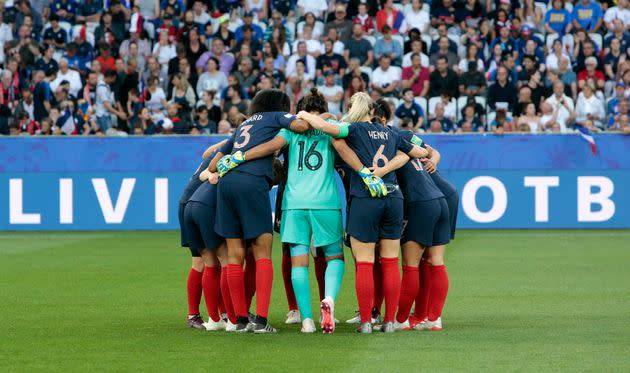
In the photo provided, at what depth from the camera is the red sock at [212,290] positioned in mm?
10405

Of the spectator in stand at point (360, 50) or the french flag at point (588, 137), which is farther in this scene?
the spectator in stand at point (360, 50)

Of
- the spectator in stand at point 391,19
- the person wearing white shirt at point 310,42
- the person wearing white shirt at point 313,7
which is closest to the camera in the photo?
the person wearing white shirt at point 310,42

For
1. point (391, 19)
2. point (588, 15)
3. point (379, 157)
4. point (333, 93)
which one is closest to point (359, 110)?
point (379, 157)

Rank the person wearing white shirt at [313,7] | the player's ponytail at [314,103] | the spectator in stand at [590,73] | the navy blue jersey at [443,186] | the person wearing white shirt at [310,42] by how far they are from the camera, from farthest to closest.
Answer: the person wearing white shirt at [313,7] < the person wearing white shirt at [310,42] < the spectator in stand at [590,73] < the navy blue jersey at [443,186] < the player's ponytail at [314,103]

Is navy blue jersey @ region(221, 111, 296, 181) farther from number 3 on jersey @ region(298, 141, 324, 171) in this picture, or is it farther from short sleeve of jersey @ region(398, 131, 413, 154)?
short sleeve of jersey @ region(398, 131, 413, 154)

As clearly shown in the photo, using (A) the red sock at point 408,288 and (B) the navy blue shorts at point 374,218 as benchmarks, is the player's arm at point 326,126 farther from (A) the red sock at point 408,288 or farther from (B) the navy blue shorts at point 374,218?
(A) the red sock at point 408,288

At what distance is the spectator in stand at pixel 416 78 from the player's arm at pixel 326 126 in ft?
49.0

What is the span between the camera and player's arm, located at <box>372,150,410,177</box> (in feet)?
32.3

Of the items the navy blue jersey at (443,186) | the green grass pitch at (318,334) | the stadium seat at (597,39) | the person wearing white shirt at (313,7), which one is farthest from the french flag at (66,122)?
the navy blue jersey at (443,186)

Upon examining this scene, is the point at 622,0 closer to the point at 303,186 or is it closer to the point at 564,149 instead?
the point at 564,149

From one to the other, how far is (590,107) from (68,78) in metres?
10.8

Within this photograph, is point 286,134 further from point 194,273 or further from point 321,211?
point 194,273

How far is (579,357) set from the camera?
853cm

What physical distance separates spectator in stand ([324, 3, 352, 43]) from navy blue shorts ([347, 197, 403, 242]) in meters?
16.6
